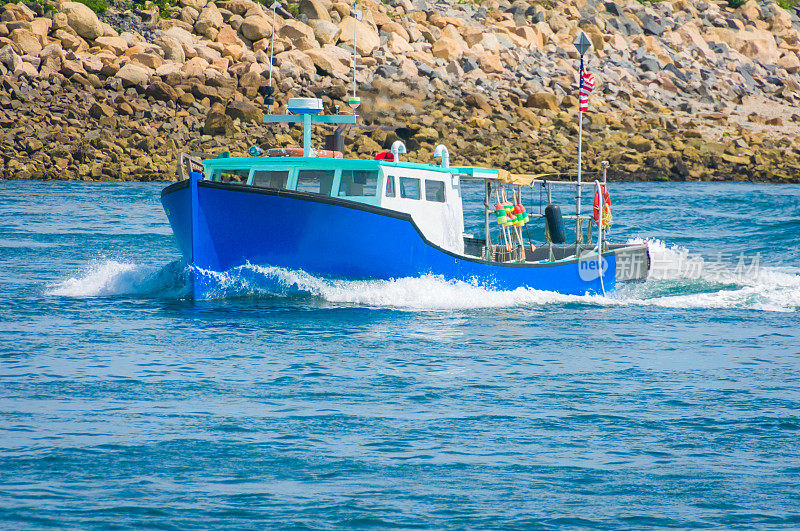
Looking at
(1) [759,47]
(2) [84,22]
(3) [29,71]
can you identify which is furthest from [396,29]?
(1) [759,47]

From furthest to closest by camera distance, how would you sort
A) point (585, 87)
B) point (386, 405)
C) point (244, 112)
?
1. point (244, 112)
2. point (585, 87)
3. point (386, 405)

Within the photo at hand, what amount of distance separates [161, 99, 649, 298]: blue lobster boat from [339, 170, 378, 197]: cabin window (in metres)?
0.02

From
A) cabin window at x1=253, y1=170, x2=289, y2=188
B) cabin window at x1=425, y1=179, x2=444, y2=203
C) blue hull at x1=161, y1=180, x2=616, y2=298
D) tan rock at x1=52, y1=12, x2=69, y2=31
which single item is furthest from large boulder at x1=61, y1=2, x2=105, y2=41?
cabin window at x1=425, y1=179, x2=444, y2=203

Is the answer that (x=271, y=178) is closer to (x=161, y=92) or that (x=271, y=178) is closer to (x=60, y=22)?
(x=161, y=92)

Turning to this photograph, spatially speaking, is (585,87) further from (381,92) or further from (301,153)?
(381,92)

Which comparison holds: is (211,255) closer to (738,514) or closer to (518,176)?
(518,176)

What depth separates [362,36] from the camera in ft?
188

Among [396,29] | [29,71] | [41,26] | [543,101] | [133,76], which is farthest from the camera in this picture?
[396,29]

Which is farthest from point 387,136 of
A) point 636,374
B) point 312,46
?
point 636,374

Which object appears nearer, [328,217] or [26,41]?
[328,217]

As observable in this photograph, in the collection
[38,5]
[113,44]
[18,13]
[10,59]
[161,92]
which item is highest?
[38,5]

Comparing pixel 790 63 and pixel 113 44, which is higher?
pixel 790 63

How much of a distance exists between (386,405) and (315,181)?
731cm

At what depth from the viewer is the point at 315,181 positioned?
1816 centimetres
